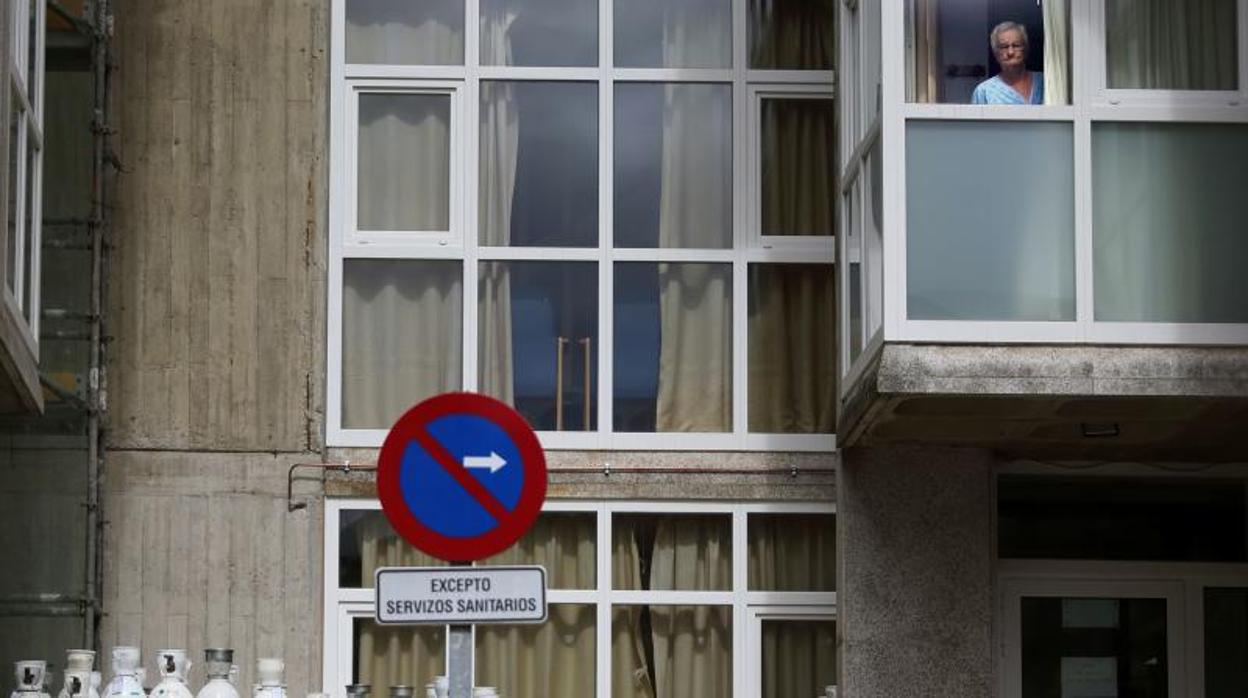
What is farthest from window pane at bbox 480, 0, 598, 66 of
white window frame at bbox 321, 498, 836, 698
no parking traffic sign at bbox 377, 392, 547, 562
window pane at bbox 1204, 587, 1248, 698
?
no parking traffic sign at bbox 377, 392, 547, 562

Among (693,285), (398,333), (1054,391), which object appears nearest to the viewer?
(1054,391)

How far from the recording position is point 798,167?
16.1 metres

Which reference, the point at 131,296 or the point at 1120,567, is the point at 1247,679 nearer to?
the point at 1120,567

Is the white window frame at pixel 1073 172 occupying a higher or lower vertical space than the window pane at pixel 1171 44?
lower

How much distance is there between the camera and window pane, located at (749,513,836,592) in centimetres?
1581

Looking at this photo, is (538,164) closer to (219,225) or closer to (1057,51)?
(219,225)

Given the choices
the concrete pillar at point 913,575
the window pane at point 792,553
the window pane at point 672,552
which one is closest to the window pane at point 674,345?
the window pane at point 672,552

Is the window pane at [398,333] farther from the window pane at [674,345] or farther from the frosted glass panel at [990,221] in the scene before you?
the frosted glass panel at [990,221]

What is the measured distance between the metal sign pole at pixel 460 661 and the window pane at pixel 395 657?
569cm

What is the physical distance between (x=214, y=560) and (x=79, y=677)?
190cm

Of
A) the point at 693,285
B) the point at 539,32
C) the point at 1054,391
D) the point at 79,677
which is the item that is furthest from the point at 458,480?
the point at 539,32

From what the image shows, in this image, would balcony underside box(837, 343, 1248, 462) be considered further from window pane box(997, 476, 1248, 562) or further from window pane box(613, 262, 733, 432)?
window pane box(613, 262, 733, 432)

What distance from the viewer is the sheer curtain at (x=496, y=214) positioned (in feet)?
52.2

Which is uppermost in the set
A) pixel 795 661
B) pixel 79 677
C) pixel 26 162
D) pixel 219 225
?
pixel 26 162
